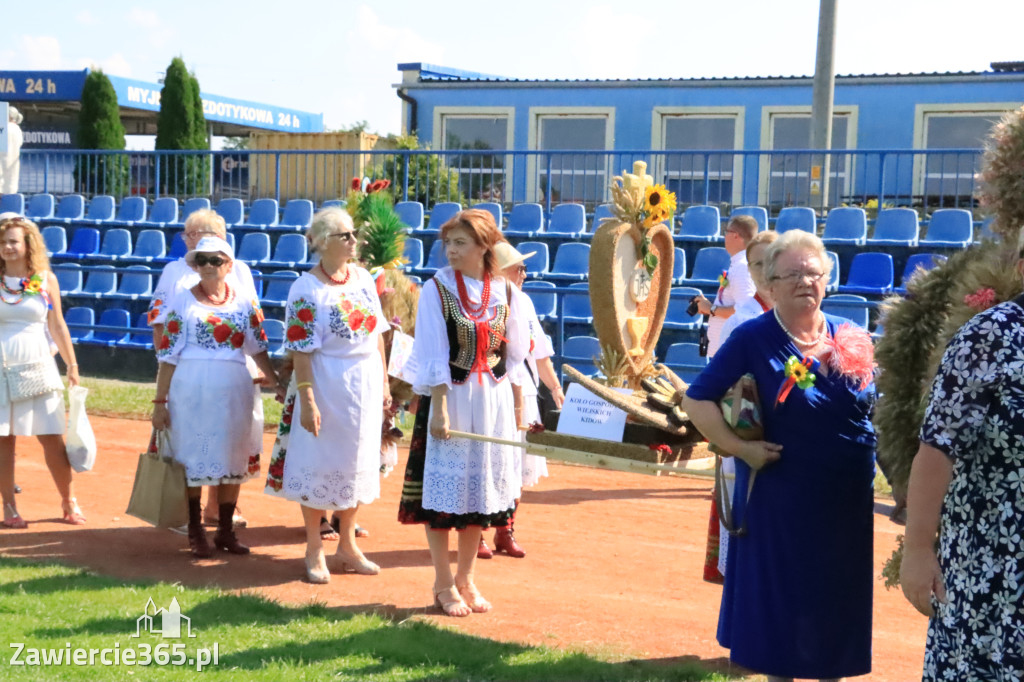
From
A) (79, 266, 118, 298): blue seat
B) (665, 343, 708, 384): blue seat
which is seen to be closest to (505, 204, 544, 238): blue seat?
(665, 343, 708, 384): blue seat

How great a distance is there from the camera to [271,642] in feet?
17.3

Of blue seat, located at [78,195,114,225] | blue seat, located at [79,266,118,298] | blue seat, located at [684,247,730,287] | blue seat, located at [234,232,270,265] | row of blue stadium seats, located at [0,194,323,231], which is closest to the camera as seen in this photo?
blue seat, located at [684,247,730,287]

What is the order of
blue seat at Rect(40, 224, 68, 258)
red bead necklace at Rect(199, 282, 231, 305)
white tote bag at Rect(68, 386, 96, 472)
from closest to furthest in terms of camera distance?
1. red bead necklace at Rect(199, 282, 231, 305)
2. white tote bag at Rect(68, 386, 96, 472)
3. blue seat at Rect(40, 224, 68, 258)

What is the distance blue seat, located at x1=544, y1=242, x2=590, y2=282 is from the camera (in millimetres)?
14547

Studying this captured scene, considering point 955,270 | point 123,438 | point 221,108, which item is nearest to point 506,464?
point 955,270

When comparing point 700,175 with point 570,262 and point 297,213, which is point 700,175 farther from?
point 297,213

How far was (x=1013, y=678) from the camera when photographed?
9.46 ft

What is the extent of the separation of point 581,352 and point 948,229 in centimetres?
453

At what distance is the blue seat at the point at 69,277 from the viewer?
1819cm

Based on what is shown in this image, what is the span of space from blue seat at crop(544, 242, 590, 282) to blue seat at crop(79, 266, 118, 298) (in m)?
7.16

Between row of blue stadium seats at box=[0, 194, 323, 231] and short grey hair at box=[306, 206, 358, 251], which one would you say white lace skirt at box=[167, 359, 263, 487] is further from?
row of blue stadium seats at box=[0, 194, 323, 231]

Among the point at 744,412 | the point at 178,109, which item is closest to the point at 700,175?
the point at 744,412

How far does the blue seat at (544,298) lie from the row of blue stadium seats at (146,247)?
4.31 meters

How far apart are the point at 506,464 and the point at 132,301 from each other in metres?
13.2
